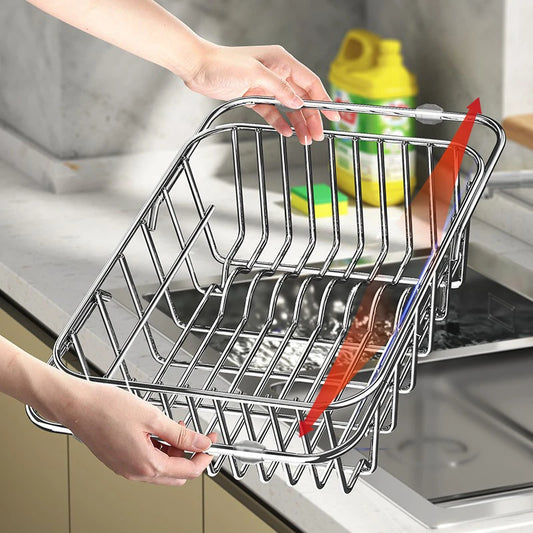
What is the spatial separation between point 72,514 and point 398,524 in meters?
0.70

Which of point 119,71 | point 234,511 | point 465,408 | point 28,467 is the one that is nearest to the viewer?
point 234,511

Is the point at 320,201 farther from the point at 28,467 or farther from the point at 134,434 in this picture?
the point at 134,434

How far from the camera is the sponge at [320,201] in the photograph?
1574mm

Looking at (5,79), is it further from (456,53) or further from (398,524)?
(398,524)

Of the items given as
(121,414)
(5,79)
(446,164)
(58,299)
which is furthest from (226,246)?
(121,414)

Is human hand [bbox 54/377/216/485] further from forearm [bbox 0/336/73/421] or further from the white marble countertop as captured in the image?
the white marble countertop

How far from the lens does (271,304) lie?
0.89m

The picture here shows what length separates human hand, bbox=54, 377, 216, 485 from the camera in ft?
2.10

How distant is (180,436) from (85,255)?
87 cm

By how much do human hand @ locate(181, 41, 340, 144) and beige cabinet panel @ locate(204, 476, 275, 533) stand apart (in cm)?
35

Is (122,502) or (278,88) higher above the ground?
(278,88)

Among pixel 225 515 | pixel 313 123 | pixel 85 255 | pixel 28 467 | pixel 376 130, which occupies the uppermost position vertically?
pixel 313 123

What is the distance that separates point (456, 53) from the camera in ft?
5.38

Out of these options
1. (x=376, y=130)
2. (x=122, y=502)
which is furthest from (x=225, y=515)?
(x=376, y=130)
